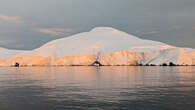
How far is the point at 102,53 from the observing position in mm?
98000

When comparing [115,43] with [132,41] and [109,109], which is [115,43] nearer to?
[132,41]

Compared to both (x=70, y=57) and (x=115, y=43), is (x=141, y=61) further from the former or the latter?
(x=70, y=57)

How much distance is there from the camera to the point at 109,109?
12008 mm

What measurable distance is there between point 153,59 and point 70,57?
30.7 metres

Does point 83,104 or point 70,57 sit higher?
point 70,57

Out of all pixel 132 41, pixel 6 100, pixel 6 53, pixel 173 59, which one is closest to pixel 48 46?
pixel 6 53

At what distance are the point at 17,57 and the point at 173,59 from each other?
62.4 metres

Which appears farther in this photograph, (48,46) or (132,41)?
(48,46)

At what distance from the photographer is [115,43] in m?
106

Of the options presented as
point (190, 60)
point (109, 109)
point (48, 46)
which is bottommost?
point (109, 109)

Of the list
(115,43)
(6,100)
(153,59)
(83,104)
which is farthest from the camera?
(115,43)

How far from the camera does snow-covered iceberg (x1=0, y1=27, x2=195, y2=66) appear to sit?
8781 cm

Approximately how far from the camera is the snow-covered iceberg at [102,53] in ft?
288

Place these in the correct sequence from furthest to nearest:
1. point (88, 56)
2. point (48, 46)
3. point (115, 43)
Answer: point (48, 46), point (115, 43), point (88, 56)
